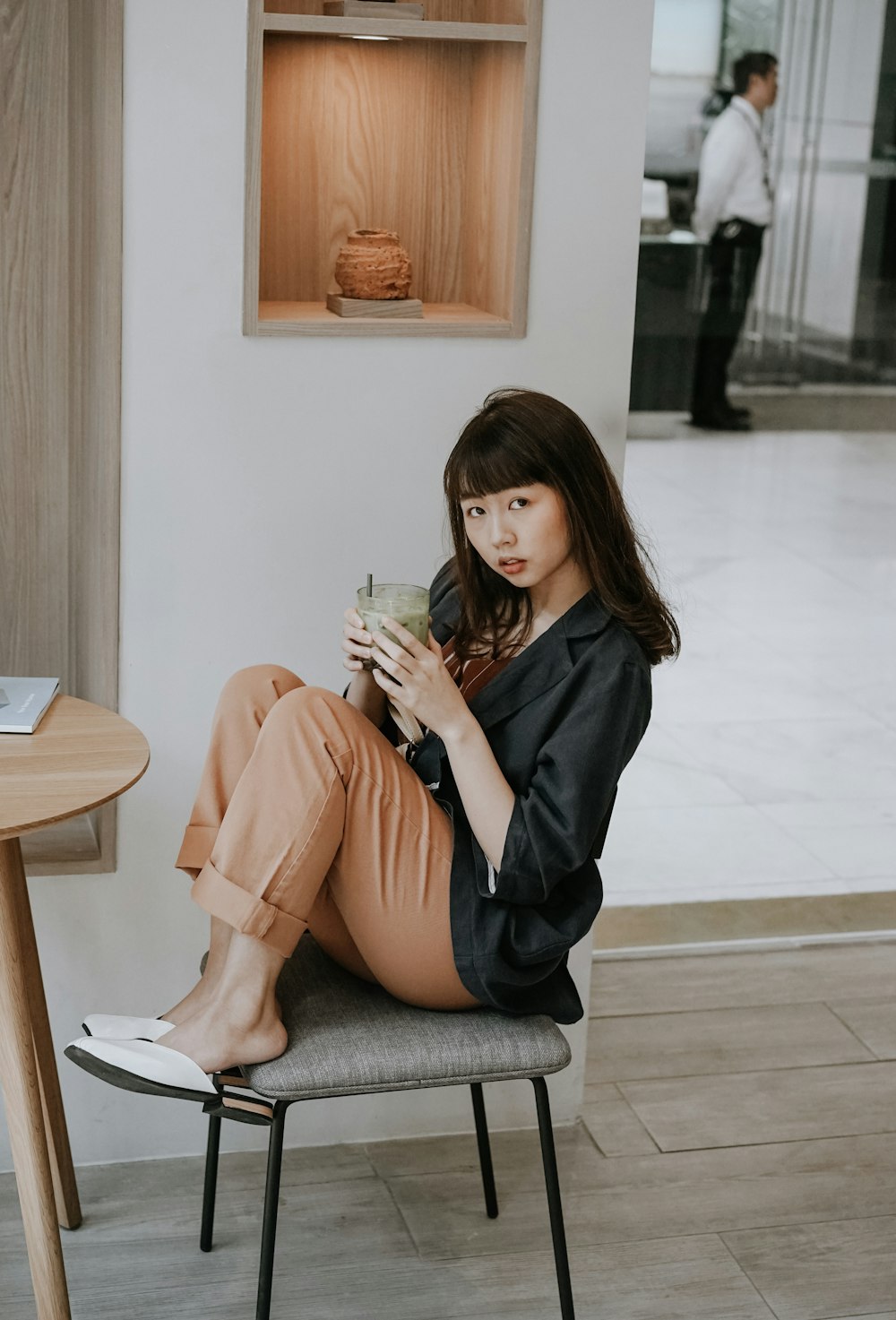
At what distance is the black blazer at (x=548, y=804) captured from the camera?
5.21 ft

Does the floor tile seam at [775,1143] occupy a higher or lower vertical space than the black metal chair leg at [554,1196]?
lower

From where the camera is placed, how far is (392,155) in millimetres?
2090

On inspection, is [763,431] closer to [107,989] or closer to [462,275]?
[462,275]

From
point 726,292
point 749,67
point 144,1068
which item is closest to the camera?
point 144,1068

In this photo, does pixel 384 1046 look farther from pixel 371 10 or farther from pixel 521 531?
pixel 371 10

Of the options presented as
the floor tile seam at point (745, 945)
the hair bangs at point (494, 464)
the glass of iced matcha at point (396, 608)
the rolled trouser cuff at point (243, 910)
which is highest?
the hair bangs at point (494, 464)

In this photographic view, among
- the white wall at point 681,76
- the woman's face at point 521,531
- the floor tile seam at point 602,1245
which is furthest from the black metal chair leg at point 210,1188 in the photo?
the white wall at point 681,76

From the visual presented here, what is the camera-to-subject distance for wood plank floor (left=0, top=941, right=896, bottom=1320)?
1918mm

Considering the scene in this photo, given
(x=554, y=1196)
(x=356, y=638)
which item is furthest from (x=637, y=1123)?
(x=356, y=638)

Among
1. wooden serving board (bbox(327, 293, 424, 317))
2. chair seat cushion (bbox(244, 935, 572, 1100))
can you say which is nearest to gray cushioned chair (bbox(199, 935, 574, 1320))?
chair seat cushion (bbox(244, 935, 572, 1100))

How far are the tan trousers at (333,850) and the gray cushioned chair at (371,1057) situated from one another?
1.4 inches

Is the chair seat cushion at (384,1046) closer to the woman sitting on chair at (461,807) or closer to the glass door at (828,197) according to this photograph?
the woman sitting on chair at (461,807)

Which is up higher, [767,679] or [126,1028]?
A: [126,1028]

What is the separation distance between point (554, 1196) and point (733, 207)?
3185 millimetres
